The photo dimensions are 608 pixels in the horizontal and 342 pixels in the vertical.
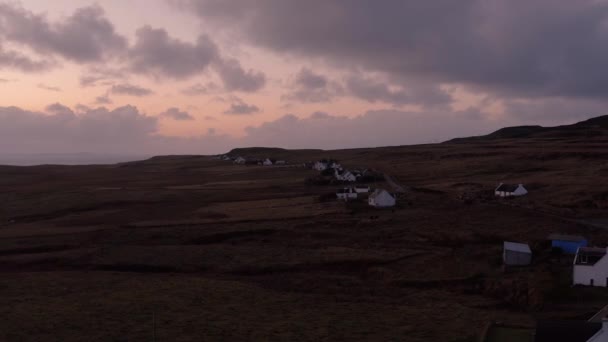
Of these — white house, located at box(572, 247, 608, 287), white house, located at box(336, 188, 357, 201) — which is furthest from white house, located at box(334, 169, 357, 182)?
white house, located at box(572, 247, 608, 287)

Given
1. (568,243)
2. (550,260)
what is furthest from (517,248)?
(568,243)

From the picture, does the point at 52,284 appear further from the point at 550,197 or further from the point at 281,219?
the point at 550,197

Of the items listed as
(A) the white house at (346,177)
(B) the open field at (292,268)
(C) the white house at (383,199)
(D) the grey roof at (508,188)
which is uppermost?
(A) the white house at (346,177)

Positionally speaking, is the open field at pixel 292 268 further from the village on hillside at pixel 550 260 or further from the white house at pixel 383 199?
the white house at pixel 383 199

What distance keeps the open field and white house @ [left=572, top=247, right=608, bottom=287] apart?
781 mm

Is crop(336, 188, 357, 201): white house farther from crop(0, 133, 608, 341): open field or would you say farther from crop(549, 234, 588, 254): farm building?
crop(549, 234, 588, 254): farm building

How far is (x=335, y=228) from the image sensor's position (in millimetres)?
51375

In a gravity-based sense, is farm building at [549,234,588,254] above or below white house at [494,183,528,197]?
below

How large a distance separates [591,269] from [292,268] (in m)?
18.6

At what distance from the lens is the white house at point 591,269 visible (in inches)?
1226

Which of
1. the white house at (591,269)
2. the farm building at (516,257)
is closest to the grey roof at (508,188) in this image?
the farm building at (516,257)

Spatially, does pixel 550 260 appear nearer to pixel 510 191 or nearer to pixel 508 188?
pixel 510 191

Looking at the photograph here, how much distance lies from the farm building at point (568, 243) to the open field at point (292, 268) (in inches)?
46.1

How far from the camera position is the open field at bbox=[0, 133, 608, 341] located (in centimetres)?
2758
